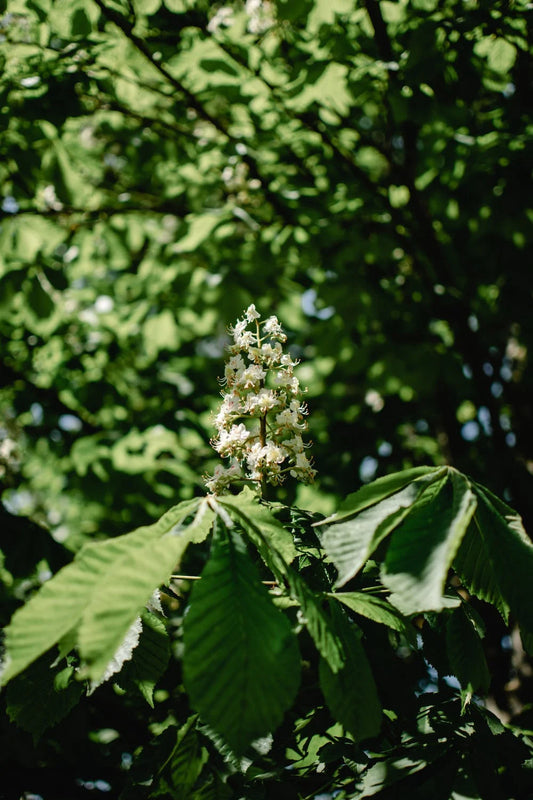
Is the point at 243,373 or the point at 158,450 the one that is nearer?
the point at 243,373

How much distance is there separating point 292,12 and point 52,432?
217cm

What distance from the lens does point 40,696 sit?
1052 millimetres

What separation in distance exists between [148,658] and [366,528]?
552 mm

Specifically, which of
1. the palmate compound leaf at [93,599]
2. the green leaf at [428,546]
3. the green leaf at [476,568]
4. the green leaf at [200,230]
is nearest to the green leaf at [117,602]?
the palmate compound leaf at [93,599]

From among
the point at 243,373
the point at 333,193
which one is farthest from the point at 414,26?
the point at 243,373

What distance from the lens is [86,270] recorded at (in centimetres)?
305

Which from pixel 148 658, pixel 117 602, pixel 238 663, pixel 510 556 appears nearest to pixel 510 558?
pixel 510 556

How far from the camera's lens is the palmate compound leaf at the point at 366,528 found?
2.45ft

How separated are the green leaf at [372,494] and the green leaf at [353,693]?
188 millimetres

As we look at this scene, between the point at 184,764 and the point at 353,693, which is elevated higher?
the point at 353,693

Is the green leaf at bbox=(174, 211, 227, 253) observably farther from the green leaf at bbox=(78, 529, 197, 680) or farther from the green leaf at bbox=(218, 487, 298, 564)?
the green leaf at bbox=(78, 529, 197, 680)

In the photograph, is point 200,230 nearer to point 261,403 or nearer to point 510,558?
point 261,403

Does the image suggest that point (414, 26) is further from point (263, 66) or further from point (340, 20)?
point (263, 66)

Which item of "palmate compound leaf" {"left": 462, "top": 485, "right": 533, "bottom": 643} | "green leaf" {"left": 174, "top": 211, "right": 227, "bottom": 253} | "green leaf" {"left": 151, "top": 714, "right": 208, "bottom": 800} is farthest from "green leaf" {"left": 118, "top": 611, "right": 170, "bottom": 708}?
"green leaf" {"left": 174, "top": 211, "right": 227, "bottom": 253}
